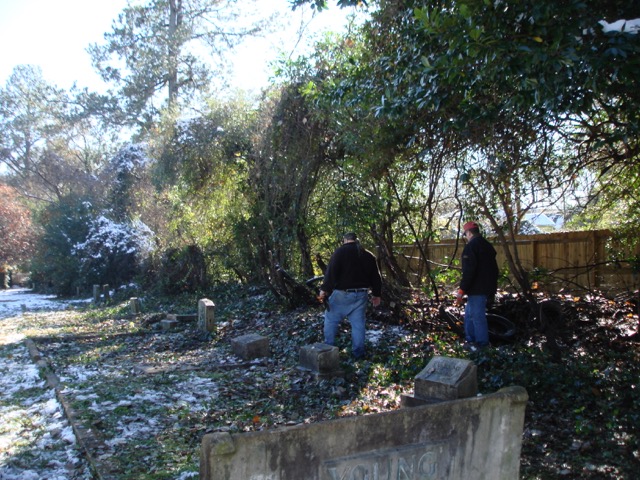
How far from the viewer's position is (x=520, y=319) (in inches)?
370

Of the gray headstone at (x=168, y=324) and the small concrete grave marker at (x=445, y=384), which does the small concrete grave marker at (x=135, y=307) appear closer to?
the gray headstone at (x=168, y=324)

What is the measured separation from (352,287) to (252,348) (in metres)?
2.13

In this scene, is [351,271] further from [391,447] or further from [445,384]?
[391,447]

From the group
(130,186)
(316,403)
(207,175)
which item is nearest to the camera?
(316,403)

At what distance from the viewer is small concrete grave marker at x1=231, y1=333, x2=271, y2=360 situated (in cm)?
927

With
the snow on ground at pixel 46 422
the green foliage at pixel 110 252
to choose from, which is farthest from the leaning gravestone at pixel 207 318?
the green foliage at pixel 110 252

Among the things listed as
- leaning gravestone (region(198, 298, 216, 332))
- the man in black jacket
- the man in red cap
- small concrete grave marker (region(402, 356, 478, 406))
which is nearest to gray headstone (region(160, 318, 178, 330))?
leaning gravestone (region(198, 298, 216, 332))

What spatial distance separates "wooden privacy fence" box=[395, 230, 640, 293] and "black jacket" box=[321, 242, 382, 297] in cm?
178

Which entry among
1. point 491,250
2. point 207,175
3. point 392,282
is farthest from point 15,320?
point 491,250

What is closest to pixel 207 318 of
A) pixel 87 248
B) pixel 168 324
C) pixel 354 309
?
pixel 168 324

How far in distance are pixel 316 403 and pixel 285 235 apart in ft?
23.6

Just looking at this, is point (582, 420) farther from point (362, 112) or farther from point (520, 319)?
point (362, 112)

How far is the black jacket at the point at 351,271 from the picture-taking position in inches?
334

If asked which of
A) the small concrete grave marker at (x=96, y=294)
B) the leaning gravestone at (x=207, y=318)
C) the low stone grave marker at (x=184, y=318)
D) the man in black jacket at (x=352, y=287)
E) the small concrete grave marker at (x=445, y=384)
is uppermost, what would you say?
the man in black jacket at (x=352, y=287)
